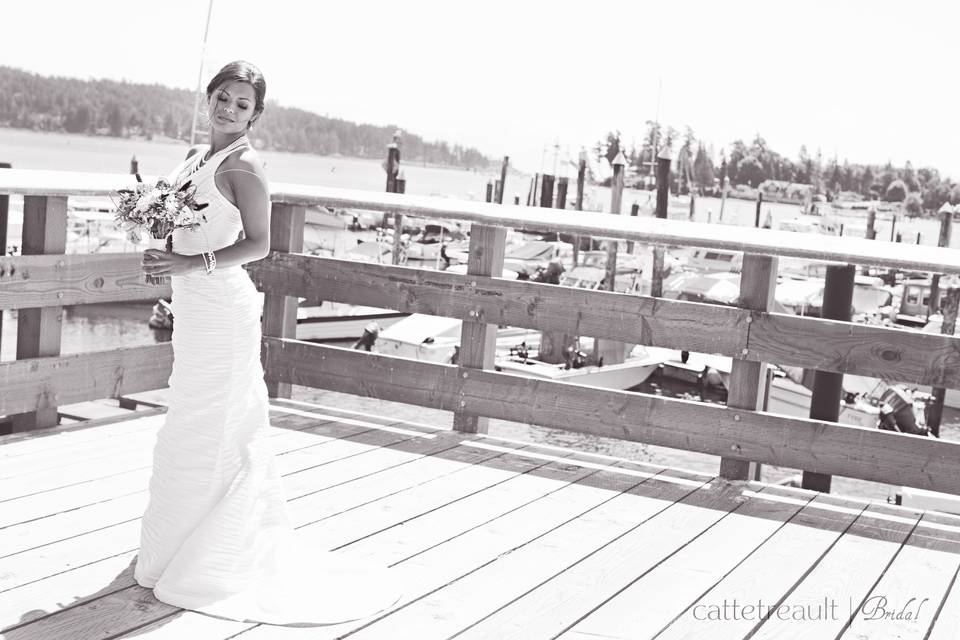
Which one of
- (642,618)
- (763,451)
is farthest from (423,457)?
(642,618)

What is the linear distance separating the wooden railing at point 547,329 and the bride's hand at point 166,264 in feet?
4.45

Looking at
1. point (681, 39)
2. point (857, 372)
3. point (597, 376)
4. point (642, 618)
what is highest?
point (681, 39)

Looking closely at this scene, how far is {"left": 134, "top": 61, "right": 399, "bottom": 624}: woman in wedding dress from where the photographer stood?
3.41 m

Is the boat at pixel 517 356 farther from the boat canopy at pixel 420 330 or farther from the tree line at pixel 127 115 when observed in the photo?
the tree line at pixel 127 115

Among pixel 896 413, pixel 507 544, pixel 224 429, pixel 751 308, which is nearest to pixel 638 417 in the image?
pixel 751 308

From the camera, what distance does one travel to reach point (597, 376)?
812 inches

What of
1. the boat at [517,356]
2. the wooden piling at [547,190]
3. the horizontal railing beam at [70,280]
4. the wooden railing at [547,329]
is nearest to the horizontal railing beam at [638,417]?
the wooden railing at [547,329]

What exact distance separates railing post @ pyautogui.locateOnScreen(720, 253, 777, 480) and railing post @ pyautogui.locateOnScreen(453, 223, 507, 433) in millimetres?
1171

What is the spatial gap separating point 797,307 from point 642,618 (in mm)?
28209

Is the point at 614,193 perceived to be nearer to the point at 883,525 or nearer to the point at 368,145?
the point at 883,525

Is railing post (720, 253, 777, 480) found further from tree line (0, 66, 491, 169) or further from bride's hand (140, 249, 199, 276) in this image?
tree line (0, 66, 491, 169)

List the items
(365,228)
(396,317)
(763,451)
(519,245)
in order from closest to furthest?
(763,451), (396,317), (519,245), (365,228)

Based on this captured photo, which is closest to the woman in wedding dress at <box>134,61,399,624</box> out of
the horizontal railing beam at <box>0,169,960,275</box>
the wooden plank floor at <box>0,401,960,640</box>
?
the wooden plank floor at <box>0,401,960,640</box>

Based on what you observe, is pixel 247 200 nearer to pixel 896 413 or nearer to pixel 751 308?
pixel 751 308
